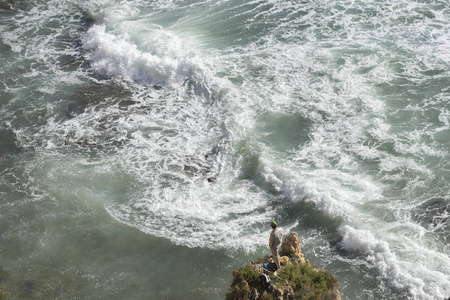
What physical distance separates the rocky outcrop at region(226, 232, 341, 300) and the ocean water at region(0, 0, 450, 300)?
1.36 metres

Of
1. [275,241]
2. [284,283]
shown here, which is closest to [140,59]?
[275,241]

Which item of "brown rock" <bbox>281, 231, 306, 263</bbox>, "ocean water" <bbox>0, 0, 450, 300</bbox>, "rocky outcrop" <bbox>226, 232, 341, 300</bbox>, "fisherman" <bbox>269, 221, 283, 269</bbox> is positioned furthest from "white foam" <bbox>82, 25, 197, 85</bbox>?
"rocky outcrop" <bbox>226, 232, 341, 300</bbox>

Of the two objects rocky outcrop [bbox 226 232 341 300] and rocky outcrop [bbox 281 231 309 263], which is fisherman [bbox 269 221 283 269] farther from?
rocky outcrop [bbox 281 231 309 263]

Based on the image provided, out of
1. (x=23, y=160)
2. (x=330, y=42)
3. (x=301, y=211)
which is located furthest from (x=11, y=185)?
(x=330, y=42)

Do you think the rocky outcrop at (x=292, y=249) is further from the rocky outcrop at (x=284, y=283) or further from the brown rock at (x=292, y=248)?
the rocky outcrop at (x=284, y=283)

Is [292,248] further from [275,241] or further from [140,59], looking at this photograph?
[140,59]

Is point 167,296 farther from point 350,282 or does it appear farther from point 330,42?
point 330,42

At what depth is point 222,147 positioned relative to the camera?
2038cm

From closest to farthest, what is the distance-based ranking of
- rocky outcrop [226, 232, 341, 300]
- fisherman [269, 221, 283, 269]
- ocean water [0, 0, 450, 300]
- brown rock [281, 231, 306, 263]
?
rocky outcrop [226, 232, 341, 300] → fisherman [269, 221, 283, 269] → brown rock [281, 231, 306, 263] → ocean water [0, 0, 450, 300]

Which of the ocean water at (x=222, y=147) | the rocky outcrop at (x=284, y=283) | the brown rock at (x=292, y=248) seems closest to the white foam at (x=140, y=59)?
the ocean water at (x=222, y=147)

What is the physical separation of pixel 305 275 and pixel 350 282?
2.01m

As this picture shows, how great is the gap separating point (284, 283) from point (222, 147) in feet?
29.5

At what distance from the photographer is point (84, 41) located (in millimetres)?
29984

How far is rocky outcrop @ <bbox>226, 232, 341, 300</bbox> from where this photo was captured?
1212cm
